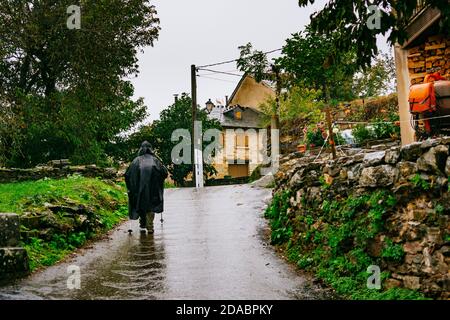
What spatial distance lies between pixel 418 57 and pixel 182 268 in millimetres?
8763

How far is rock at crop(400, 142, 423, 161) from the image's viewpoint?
214 inches

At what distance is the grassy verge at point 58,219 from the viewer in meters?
8.05

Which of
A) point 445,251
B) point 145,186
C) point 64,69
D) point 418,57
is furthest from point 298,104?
point 445,251

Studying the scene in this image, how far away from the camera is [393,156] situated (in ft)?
19.5

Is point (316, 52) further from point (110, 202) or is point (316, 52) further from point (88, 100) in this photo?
point (110, 202)

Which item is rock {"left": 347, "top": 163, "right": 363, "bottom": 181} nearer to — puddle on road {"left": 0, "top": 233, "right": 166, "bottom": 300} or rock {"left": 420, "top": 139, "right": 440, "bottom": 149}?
rock {"left": 420, "top": 139, "right": 440, "bottom": 149}

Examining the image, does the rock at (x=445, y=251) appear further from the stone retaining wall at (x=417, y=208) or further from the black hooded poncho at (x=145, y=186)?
the black hooded poncho at (x=145, y=186)

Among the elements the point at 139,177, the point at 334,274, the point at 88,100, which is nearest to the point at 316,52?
the point at 88,100

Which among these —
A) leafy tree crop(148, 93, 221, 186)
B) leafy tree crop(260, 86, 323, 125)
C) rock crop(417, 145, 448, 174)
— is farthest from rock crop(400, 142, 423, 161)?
leafy tree crop(148, 93, 221, 186)

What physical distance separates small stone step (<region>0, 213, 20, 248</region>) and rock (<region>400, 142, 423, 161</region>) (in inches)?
205

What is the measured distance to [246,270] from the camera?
710 cm

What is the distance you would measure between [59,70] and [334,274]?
18994mm

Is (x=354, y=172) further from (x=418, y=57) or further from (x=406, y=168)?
(x=418, y=57)

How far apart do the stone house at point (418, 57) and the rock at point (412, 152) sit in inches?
251
